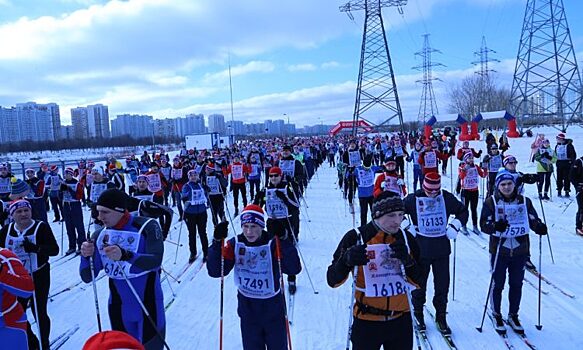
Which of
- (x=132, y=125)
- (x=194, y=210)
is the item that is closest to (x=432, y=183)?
(x=194, y=210)

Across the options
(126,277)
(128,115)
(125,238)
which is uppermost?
(128,115)

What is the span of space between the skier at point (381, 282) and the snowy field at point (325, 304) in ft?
6.31

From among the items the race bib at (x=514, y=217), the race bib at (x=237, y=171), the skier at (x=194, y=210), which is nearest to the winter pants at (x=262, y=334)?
the race bib at (x=514, y=217)

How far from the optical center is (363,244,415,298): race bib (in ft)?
11.3

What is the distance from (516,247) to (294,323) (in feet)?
10.1

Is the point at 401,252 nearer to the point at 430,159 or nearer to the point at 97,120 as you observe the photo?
the point at 430,159

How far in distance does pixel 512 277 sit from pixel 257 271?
3.42 meters

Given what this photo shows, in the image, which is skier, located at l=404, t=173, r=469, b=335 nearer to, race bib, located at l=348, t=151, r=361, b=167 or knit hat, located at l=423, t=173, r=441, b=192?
knit hat, located at l=423, t=173, r=441, b=192

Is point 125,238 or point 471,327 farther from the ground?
point 125,238

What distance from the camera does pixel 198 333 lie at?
579 centimetres

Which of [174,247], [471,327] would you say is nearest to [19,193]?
[174,247]

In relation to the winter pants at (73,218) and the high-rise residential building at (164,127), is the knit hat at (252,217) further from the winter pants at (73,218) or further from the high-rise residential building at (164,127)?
the high-rise residential building at (164,127)

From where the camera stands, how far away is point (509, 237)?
5.35 m

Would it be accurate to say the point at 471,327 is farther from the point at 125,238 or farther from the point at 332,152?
the point at 332,152
